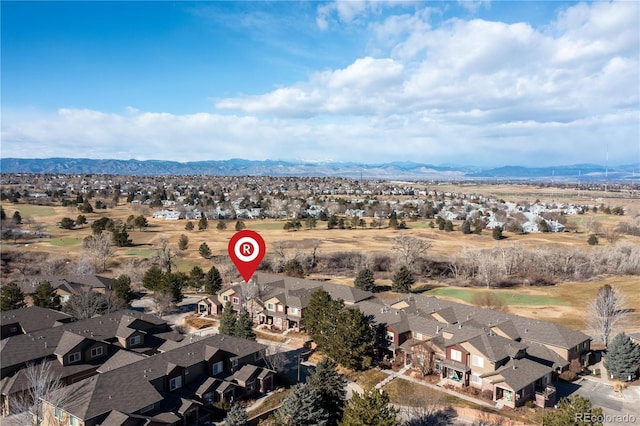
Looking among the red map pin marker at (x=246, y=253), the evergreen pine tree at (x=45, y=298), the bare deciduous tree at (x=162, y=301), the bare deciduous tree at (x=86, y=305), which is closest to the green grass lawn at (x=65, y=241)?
the evergreen pine tree at (x=45, y=298)

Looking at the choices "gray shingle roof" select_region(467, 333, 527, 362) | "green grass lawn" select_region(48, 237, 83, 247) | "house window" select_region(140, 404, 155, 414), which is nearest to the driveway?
"gray shingle roof" select_region(467, 333, 527, 362)

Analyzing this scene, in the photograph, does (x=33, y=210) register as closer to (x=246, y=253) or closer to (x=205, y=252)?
(x=205, y=252)

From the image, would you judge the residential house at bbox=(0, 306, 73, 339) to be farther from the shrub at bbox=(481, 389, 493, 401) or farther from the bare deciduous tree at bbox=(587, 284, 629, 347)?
the bare deciduous tree at bbox=(587, 284, 629, 347)

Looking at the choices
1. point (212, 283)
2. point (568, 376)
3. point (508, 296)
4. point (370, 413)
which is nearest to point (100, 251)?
point (212, 283)

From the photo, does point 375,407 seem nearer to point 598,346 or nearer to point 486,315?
point 486,315

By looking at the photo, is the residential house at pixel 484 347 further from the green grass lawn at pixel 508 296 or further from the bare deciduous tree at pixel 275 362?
the green grass lawn at pixel 508 296

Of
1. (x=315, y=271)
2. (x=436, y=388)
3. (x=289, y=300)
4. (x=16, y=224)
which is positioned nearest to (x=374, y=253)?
(x=315, y=271)

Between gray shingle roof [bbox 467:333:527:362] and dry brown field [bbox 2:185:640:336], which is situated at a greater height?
gray shingle roof [bbox 467:333:527:362]
